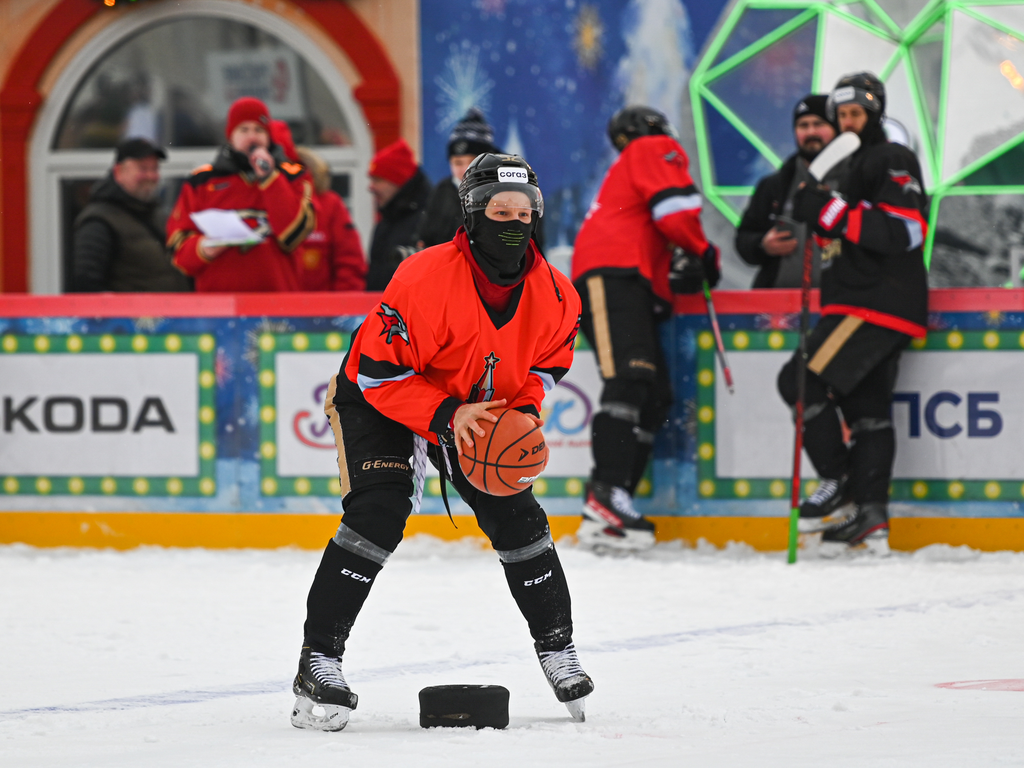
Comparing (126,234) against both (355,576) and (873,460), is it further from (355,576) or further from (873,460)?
(355,576)

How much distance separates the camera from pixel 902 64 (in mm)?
9898

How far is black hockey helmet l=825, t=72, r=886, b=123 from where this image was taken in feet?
20.3

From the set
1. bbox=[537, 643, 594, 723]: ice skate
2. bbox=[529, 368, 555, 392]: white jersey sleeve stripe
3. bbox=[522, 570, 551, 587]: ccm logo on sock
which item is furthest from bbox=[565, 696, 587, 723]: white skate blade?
bbox=[529, 368, 555, 392]: white jersey sleeve stripe

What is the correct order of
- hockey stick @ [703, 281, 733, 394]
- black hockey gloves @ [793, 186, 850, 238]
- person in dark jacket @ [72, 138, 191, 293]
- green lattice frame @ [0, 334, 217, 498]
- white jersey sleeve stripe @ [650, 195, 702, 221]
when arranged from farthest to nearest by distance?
person in dark jacket @ [72, 138, 191, 293] < green lattice frame @ [0, 334, 217, 498] < hockey stick @ [703, 281, 733, 394] < white jersey sleeve stripe @ [650, 195, 702, 221] < black hockey gloves @ [793, 186, 850, 238]

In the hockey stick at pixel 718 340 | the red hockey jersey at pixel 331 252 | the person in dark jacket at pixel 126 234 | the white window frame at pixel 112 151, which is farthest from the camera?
the white window frame at pixel 112 151

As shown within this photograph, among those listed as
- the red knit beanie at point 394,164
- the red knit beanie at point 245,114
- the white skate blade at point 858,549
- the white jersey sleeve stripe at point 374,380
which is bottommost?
the white skate blade at point 858,549

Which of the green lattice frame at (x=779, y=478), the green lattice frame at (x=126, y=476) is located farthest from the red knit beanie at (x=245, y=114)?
the green lattice frame at (x=779, y=478)

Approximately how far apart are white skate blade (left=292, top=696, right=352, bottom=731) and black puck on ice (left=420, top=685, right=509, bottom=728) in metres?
0.21

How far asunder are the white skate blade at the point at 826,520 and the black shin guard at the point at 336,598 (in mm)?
3223

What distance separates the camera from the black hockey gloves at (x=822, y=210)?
A: 6.02 metres

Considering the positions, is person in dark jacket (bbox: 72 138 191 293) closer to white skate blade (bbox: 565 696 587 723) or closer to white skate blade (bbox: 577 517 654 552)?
white skate blade (bbox: 577 517 654 552)

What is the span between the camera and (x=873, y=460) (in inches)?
240

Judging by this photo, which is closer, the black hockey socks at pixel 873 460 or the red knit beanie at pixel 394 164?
the black hockey socks at pixel 873 460

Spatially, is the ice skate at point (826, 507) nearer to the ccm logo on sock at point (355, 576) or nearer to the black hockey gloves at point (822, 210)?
the black hockey gloves at point (822, 210)
